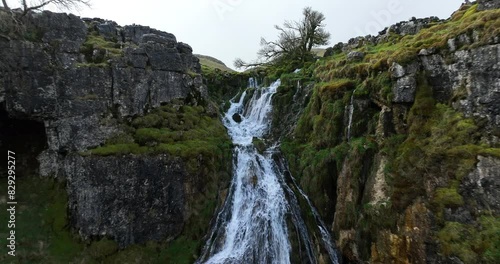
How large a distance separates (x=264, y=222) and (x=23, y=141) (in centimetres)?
1615

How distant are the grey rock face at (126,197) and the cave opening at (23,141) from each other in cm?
297

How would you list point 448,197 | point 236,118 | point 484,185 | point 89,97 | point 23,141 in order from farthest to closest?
point 236,118 < point 23,141 < point 89,97 < point 448,197 < point 484,185

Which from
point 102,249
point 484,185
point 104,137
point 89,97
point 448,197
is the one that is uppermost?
point 89,97

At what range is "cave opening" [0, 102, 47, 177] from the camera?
19.3 m

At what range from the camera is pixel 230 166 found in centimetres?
2128

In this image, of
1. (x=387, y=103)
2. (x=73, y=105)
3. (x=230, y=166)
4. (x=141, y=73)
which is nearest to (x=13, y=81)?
(x=73, y=105)

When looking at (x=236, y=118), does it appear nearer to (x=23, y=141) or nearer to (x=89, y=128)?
(x=89, y=128)

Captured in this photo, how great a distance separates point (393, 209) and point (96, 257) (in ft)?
48.9

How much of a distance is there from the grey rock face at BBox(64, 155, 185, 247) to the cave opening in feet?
9.76

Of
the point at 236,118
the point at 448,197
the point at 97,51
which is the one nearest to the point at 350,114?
the point at 448,197

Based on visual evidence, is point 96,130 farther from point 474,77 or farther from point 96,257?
point 474,77

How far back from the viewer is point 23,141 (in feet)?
65.5

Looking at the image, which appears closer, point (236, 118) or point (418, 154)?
point (418, 154)

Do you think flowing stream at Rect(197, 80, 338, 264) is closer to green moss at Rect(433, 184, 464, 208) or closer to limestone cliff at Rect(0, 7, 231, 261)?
limestone cliff at Rect(0, 7, 231, 261)
